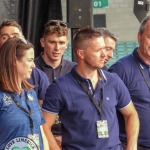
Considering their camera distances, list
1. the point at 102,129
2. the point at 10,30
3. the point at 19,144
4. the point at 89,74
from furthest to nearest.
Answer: the point at 10,30, the point at 89,74, the point at 102,129, the point at 19,144

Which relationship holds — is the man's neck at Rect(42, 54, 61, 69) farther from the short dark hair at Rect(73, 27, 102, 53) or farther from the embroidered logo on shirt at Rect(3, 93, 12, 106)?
the embroidered logo on shirt at Rect(3, 93, 12, 106)

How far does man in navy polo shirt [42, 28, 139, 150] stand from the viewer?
2.71 meters

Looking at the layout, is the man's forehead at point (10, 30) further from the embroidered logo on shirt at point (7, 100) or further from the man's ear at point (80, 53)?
the embroidered logo on shirt at point (7, 100)

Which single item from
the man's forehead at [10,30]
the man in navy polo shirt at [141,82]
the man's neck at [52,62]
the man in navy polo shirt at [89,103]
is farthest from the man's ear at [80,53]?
the man's neck at [52,62]

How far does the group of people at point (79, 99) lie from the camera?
248cm

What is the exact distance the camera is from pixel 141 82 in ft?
10.1

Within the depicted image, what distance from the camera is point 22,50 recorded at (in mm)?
2551

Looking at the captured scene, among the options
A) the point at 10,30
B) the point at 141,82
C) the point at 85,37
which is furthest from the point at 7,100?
the point at 141,82

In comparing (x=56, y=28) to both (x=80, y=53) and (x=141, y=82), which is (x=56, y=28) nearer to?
(x=80, y=53)

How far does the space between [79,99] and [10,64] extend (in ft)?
1.72

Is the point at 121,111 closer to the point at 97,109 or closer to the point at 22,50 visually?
the point at 97,109

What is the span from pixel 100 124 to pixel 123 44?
10469mm

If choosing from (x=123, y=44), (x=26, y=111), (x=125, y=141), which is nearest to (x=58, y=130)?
(x=125, y=141)

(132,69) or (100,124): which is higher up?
(132,69)
